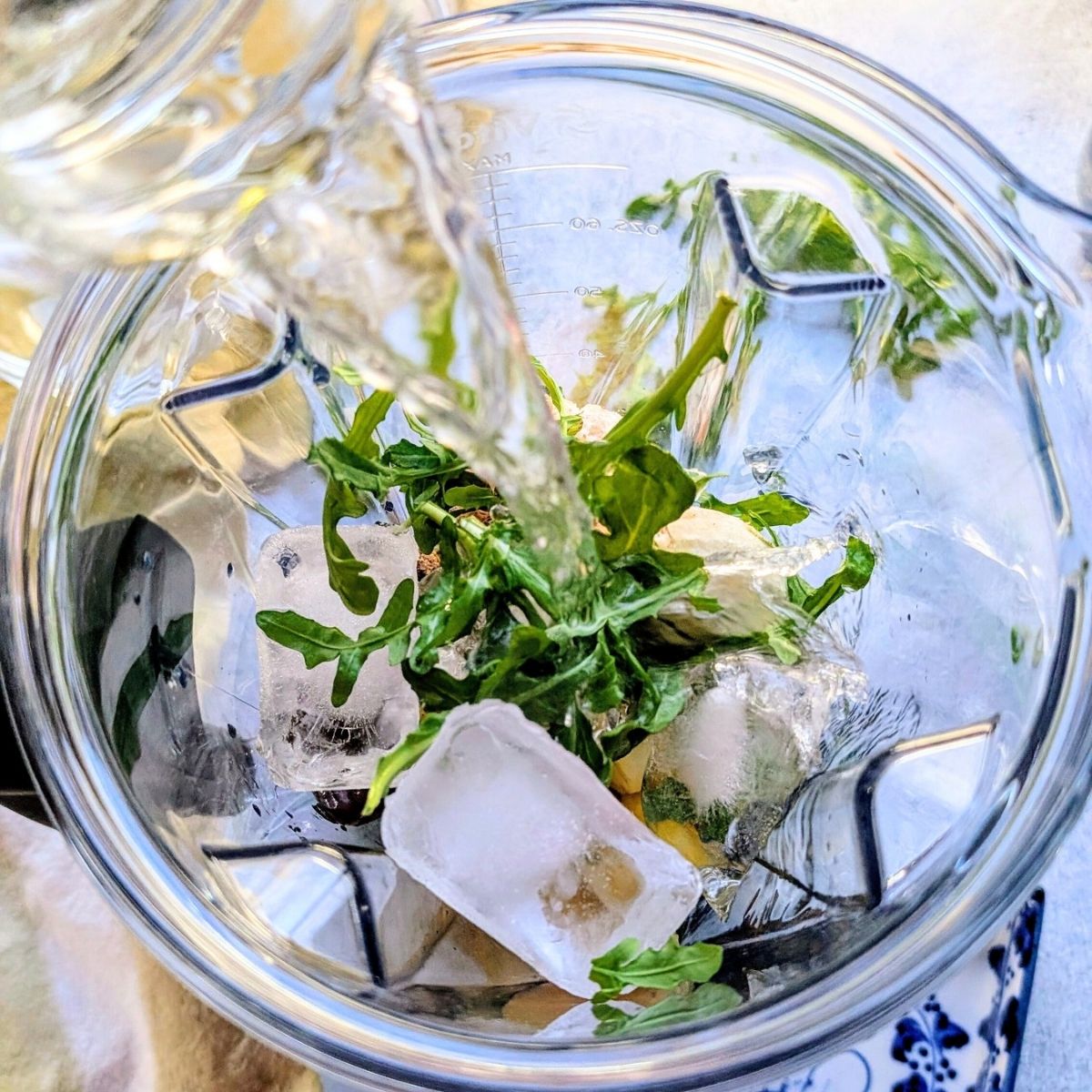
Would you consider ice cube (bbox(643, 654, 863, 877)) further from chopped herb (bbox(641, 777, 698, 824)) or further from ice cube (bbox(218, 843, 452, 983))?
ice cube (bbox(218, 843, 452, 983))

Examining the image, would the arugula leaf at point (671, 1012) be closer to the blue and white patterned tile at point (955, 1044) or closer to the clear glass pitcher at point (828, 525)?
the clear glass pitcher at point (828, 525)

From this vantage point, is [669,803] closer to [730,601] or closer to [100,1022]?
[730,601]

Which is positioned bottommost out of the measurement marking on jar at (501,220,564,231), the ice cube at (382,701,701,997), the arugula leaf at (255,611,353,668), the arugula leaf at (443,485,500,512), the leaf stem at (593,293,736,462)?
the ice cube at (382,701,701,997)

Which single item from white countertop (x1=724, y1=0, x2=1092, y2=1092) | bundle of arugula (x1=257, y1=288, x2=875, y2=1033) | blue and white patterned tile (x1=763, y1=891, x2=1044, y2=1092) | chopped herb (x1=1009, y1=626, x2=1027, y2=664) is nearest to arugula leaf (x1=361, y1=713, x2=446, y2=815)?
bundle of arugula (x1=257, y1=288, x2=875, y2=1033)

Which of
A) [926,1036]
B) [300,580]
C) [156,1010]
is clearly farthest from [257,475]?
[926,1036]

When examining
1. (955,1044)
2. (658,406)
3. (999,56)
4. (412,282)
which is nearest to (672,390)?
(658,406)

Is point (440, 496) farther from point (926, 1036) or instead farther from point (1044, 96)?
point (1044, 96)
